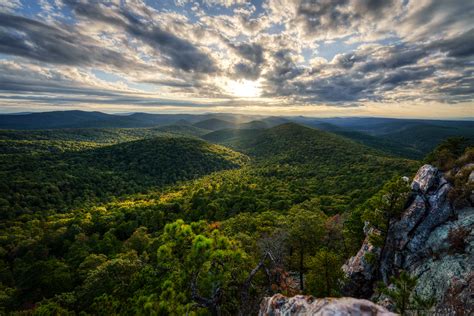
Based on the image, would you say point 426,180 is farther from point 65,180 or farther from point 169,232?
point 65,180

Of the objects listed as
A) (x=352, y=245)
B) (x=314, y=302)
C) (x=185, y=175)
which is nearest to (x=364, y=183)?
(x=352, y=245)

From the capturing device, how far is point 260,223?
180 ft

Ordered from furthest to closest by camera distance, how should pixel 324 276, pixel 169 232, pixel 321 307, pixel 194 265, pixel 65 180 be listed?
pixel 65 180 → pixel 324 276 → pixel 169 232 → pixel 194 265 → pixel 321 307

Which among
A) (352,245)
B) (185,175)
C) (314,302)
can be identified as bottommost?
(185,175)

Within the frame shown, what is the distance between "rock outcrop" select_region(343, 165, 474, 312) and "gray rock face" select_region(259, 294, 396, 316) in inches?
545

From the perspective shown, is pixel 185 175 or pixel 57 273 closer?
pixel 57 273

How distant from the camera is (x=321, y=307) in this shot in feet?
24.7

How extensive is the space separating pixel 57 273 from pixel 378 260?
2451 inches

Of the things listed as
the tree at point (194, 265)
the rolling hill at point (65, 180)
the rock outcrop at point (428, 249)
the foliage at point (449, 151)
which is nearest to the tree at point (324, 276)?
the rock outcrop at point (428, 249)

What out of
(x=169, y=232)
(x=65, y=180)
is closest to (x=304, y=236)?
(x=169, y=232)

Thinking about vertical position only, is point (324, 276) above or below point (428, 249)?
below

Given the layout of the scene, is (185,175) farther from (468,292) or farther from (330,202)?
(468,292)

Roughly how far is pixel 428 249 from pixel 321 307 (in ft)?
69.3

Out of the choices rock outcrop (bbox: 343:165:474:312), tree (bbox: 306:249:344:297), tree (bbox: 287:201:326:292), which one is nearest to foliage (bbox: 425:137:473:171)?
rock outcrop (bbox: 343:165:474:312)
